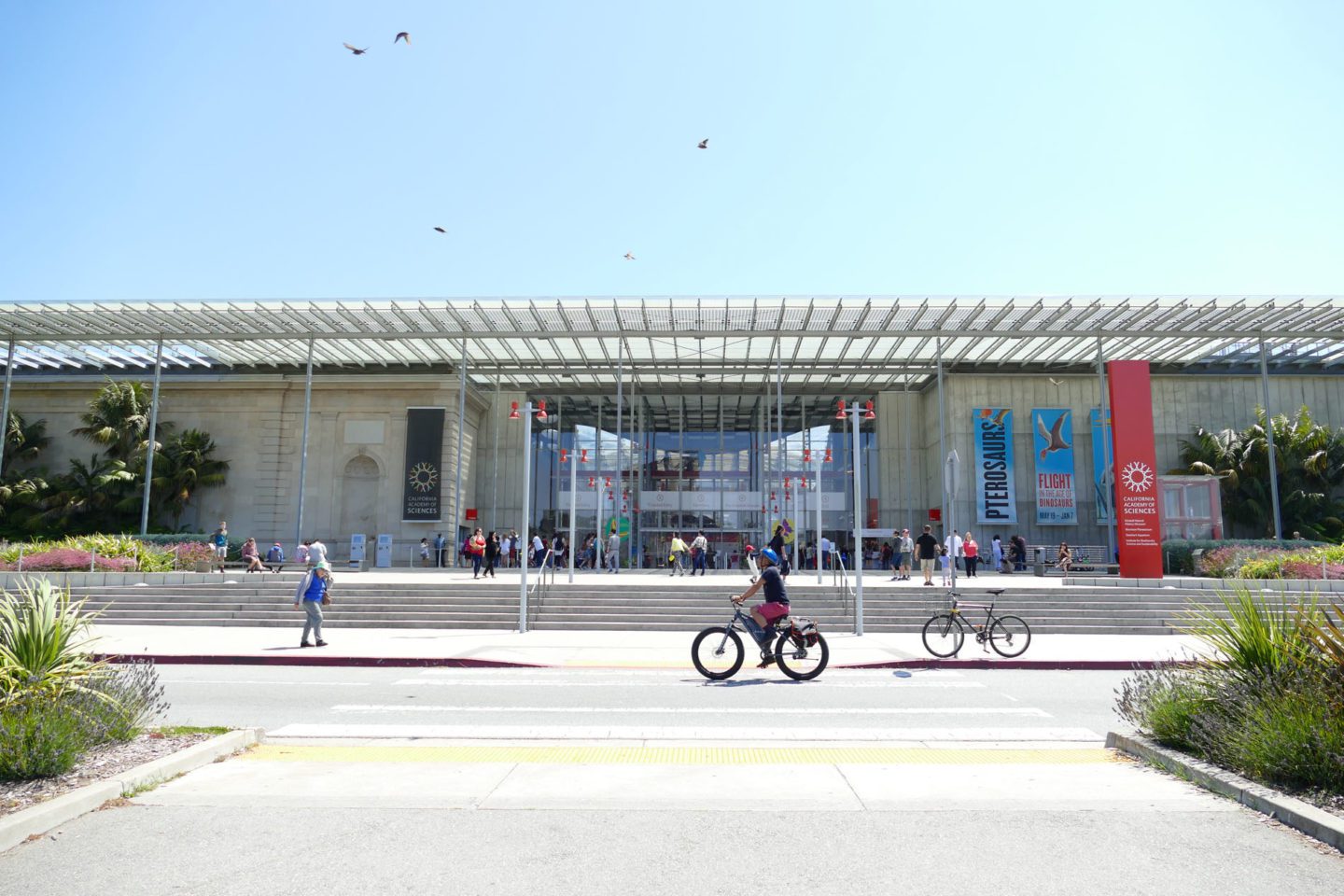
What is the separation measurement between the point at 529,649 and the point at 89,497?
1199 inches

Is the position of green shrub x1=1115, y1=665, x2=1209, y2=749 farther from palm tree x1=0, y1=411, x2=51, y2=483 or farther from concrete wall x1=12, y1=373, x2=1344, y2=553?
palm tree x1=0, y1=411, x2=51, y2=483

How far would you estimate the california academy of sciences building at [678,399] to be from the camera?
30.6m

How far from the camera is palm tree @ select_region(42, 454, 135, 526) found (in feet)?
117

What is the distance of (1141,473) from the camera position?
73.2 ft

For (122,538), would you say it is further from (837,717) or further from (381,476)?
(837,717)

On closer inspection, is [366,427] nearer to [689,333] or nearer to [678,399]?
[678,399]

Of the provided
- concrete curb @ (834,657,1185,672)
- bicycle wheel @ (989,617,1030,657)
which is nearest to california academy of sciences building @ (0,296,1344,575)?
bicycle wheel @ (989,617,1030,657)

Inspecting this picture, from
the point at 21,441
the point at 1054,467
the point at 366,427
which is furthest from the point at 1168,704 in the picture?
the point at 21,441

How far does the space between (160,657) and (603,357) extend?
25841 mm

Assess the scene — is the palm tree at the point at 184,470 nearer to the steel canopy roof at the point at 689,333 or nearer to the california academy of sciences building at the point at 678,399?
the california academy of sciences building at the point at 678,399

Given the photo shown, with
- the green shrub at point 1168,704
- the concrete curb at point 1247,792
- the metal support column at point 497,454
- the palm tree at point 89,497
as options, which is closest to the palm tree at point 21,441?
the palm tree at point 89,497

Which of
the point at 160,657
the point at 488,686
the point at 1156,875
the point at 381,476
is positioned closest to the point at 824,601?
the point at 488,686

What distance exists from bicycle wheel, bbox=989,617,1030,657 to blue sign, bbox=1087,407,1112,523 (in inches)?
1013

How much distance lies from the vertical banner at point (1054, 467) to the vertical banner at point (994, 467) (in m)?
1.16
